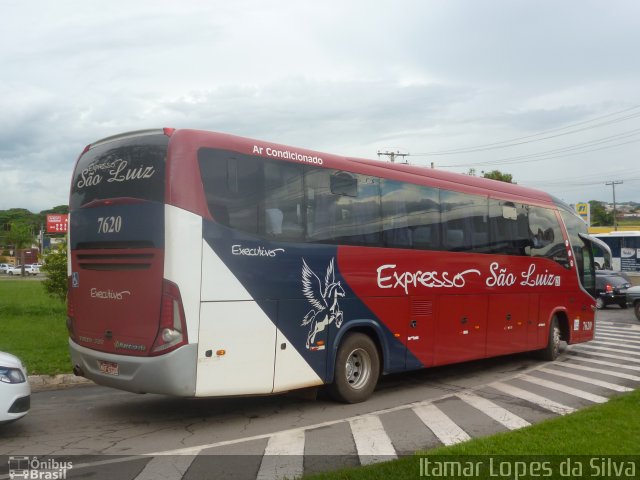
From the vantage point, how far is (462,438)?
715 cm

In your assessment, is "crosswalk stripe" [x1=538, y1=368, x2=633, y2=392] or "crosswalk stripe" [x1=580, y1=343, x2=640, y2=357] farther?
"crosswalk stripe" [x1=580, y1=343, x2=640, y2=357]

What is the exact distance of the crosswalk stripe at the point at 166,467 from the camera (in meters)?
5.76

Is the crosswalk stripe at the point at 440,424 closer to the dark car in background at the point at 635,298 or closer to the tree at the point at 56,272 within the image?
the tree at the point at 56,272

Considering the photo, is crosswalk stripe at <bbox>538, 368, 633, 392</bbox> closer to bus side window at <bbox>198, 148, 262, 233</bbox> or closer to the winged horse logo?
the winged horse logo

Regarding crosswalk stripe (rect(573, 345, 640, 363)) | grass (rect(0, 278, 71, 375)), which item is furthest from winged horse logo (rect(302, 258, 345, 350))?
crosswalk stripe (rect(573, 345, 640, 363))

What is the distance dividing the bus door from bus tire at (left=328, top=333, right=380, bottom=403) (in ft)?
5.69

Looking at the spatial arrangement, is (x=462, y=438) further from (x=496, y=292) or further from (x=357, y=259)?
(x=496, y=292)

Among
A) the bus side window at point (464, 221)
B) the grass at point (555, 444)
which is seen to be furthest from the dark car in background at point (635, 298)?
the grass at point (555, 444)

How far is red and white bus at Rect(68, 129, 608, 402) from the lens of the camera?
730 cm

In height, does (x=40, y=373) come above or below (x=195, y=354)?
below

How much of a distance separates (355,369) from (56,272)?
11268 mm

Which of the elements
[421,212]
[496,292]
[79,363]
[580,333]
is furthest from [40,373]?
[580,333]

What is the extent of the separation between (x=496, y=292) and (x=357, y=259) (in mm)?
4292

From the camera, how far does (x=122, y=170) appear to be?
793cm
